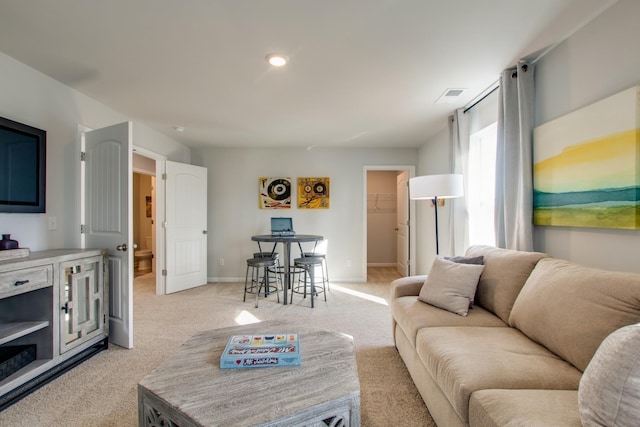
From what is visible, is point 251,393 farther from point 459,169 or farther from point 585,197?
point 459,169

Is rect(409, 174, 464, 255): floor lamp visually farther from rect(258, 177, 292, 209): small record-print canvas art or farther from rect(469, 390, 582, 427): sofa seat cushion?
rect(258, 177, 292, 209): small record-print canvas art

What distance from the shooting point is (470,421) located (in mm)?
1143

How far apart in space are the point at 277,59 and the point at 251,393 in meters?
2.15

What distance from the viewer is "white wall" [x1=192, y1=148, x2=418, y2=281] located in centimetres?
507

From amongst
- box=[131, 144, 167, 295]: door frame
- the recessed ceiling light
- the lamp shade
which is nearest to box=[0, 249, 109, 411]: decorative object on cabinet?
box=[131, 144, 167, 295]: door frame

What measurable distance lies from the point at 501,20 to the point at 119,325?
368cm

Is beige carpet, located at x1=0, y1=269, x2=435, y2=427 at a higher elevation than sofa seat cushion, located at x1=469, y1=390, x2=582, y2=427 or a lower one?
lower

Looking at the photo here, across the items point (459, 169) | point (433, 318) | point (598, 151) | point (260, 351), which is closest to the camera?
point (260, 351)

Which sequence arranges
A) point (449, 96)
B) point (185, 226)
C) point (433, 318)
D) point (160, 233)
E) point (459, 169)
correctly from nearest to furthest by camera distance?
point (433, 318) < point (449, 96) < point (459, 169) < point (160, 233) < point (185, 226)

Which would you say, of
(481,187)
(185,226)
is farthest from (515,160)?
(185,226)

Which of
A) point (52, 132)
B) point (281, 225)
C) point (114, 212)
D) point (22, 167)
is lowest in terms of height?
point (281, 225)

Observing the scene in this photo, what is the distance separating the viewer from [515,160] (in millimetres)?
2316

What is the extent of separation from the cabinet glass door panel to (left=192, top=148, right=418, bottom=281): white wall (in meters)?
2.60

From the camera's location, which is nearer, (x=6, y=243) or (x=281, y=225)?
(x=6, y=243)
